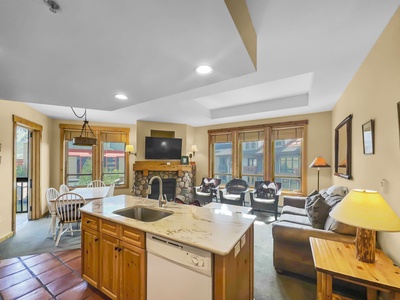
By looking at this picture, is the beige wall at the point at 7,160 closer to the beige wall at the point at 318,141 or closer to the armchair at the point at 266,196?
the armchair at the point at 266,196

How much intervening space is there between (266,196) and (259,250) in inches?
77.4

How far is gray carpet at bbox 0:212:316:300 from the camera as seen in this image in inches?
77.3

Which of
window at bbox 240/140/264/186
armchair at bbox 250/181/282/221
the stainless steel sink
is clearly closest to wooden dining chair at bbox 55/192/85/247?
the stainless steel sink

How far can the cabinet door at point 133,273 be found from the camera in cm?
151

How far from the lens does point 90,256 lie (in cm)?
197

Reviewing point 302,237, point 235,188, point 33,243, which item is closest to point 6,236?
point 33,243

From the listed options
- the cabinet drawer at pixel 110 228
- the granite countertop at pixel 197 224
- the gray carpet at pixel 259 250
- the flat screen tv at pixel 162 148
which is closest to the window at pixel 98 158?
the flat screen tv at pixel 162 148

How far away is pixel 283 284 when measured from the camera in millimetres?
2094

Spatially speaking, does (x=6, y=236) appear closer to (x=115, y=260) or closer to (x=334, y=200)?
(x=115, y=260)

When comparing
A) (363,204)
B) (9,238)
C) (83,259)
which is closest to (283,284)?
(363,204)

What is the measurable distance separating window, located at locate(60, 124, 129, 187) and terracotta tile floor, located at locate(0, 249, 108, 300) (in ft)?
9.66

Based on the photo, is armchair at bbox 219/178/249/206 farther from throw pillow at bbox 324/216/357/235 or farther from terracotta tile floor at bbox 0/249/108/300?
terracotta tile floor at bbox 0/249/108/300

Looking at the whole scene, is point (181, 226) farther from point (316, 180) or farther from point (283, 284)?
point (316, 180)

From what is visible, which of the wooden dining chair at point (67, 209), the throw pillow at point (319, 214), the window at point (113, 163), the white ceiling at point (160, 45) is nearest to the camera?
the white ceiling at point (160, 45)
